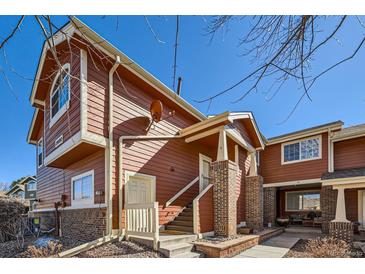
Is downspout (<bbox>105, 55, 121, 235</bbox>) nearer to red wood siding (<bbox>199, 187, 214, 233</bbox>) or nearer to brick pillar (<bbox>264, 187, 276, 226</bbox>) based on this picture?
red wood siding (<bbox>199, 187, 214, 233</bbox>)

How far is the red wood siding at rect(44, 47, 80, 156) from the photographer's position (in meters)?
4.84

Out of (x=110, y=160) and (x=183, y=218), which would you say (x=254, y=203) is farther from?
(x=110, y=160)

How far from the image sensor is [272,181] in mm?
10570

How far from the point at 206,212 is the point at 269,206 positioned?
586 centimetres

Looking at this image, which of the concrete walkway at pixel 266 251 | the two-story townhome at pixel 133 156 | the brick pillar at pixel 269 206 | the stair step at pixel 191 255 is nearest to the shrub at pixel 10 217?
the two-story townhome at pixel 133 156

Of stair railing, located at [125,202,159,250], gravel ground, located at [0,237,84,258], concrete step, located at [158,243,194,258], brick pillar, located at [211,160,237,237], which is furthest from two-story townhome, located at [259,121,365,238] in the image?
gravel ground, located at [0,237,84,258]

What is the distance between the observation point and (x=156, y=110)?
5.79 metres

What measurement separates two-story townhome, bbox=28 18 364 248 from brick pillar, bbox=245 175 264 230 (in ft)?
0.11

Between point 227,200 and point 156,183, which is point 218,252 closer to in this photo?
point 227,200

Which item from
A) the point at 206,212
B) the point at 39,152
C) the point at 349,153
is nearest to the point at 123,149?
the point at 206,212

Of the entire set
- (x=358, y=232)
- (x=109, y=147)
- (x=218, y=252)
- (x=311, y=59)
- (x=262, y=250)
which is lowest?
(x=358, y=232)

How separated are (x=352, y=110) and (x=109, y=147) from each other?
4.62m

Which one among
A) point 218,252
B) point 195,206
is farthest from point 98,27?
point 218,252

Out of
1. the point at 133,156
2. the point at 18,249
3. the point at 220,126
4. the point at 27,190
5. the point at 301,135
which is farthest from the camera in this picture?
the point at 27,190
